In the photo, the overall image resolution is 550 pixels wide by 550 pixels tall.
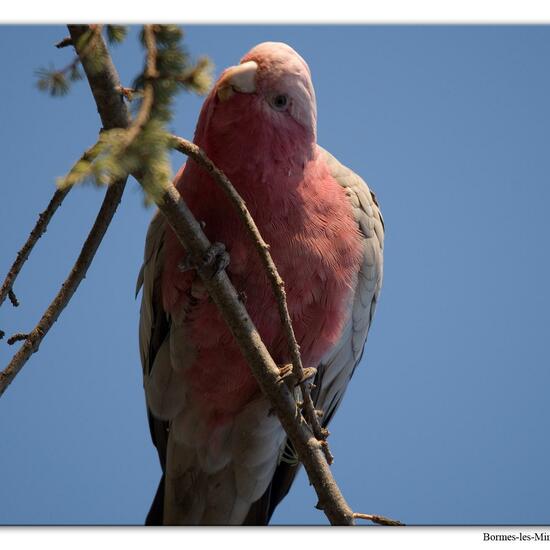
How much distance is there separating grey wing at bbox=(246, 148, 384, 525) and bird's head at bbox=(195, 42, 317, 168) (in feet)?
1.10

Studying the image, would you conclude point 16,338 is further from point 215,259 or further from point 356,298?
point 356,298

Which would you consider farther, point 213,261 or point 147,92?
point 213,261

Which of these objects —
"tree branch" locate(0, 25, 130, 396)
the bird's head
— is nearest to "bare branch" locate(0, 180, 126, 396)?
"tree branch" locate(0, 25, 130, 396)

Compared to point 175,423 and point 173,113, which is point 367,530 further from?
point 173,113

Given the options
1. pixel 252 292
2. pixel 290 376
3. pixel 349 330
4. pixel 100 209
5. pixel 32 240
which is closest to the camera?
pixel 32 240

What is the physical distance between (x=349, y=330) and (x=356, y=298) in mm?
115

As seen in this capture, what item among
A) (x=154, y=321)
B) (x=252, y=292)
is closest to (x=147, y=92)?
(x=252, y=292)

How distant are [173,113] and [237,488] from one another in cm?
148

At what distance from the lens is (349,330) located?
96.5 inches

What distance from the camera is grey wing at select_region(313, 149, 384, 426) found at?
2.38m

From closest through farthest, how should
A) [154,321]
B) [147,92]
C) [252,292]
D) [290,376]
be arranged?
[147,92] → [290,376] → [252,292] → [154,321]

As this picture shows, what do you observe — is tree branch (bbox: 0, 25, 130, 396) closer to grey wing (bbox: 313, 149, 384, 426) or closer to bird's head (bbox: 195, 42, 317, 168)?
bird's head (bbox: 195, 42, 317, 168)
